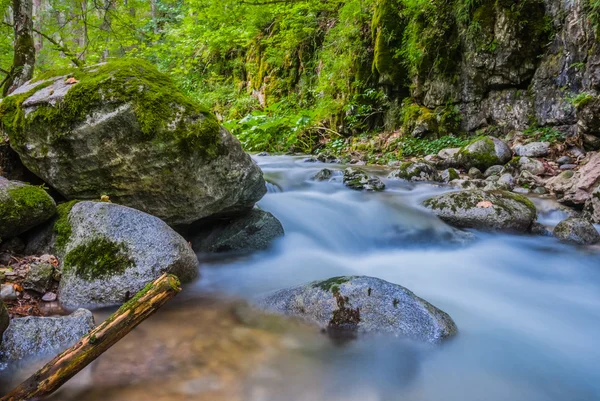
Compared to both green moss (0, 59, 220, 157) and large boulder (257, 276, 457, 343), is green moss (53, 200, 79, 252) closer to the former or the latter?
green moss (0, 59, 220, 157)

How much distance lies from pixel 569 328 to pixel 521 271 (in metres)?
1.23

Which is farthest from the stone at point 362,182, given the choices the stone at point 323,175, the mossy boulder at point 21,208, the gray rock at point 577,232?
the mossy boulder at point 21,208

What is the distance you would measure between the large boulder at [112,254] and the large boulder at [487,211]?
3.55 metres

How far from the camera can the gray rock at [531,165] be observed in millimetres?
6409

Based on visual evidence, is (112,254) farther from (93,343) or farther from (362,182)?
(362,182)

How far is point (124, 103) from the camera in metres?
3.52

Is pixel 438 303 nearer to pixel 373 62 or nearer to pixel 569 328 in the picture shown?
pixel 569 328

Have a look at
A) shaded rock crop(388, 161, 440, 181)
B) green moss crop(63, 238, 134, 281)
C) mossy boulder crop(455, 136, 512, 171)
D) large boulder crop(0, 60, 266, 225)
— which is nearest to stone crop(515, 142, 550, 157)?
mossy boulder crop(455, 136, 512, 171)

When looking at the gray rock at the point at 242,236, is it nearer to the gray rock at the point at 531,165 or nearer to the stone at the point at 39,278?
the stone at the point at 39,278

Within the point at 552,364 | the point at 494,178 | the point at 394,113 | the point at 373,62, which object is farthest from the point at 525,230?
the point at 373,62

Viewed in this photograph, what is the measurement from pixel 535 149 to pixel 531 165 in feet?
1.52

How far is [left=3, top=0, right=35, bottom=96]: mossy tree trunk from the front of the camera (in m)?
5.27

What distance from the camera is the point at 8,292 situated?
8.62 ft

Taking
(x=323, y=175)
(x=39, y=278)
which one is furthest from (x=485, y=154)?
(x=39, y=278)
